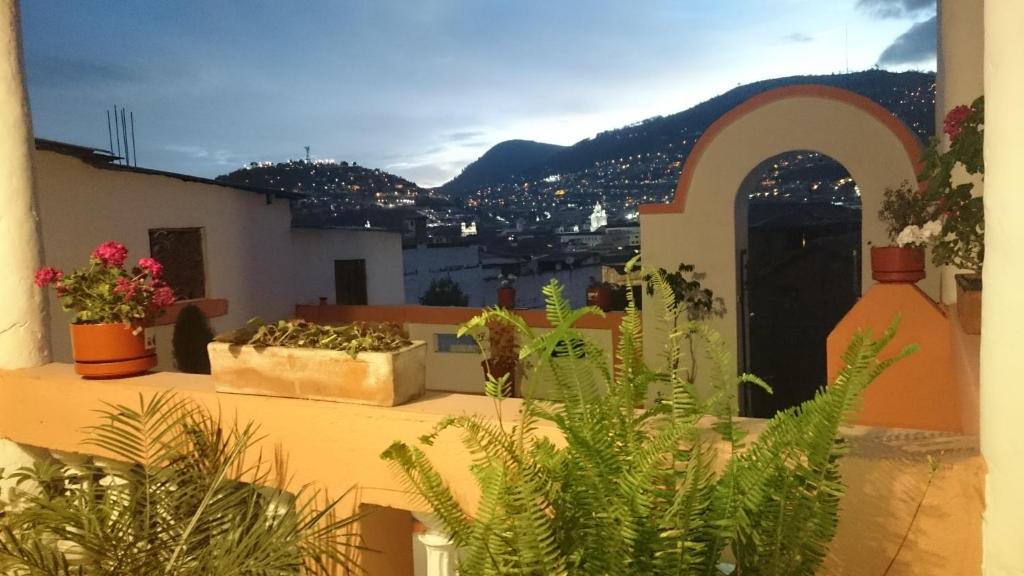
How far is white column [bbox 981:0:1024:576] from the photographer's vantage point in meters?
1.03

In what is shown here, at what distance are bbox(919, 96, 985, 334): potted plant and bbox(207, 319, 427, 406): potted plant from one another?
1.58m

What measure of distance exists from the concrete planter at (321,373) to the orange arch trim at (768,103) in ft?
11.1

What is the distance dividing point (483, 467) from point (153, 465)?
1207 millimetres

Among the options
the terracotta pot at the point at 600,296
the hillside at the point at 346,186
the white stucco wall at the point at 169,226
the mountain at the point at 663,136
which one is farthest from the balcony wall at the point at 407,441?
the hillside at the point at 346,186

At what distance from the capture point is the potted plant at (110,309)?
2254 millimetres

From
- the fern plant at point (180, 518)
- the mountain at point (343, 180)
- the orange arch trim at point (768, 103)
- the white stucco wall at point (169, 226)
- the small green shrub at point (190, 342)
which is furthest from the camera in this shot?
the mountain at point (343, 180)

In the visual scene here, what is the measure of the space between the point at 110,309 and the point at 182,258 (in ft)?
18.7

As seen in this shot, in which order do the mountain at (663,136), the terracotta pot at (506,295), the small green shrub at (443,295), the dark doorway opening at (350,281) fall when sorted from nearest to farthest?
1. the terracotta pot at (506,295)
2. the dark doorway opening at (350,281)
3. the mountain at (663,136)
4. the small green shrub at (443,295)

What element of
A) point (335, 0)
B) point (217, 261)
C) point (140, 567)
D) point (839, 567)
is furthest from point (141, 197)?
point (335, 0)

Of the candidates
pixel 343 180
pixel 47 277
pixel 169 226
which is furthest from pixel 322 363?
pixel 343 180

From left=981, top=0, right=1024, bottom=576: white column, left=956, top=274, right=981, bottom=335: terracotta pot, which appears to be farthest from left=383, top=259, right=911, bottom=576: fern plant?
left=956, top=274, right=981, bottom=335: terracotta pot

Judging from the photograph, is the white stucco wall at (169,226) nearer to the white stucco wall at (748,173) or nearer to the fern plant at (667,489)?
the white stucco wall at (748,173)

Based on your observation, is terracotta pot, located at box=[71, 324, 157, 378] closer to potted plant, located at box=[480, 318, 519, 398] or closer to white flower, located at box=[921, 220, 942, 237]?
white flower, located at box=[921, 220, 942, 237]

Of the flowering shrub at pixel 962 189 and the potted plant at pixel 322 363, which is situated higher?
the flowering shrub at pixel 962 189
